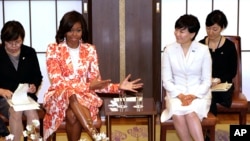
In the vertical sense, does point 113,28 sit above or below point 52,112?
above

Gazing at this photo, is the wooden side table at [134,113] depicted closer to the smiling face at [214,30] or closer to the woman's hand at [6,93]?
the woman's hand at [6,93]

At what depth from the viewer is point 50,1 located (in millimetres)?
5281

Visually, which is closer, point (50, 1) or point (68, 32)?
point (68, 32)

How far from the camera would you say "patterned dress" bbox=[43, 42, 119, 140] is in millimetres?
3750

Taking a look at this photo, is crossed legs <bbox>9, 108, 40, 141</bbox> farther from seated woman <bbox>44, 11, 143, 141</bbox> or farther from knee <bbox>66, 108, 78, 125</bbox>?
knee <bbox>66, 108, 78, 125</bbox>

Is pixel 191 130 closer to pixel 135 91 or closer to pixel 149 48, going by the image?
pixel 135 91

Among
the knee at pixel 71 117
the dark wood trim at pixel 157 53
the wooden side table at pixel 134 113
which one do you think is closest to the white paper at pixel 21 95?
the knee at pixel 71 117

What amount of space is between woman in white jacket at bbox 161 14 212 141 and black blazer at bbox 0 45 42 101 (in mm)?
1034

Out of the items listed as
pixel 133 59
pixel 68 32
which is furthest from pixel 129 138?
pixel 68 32

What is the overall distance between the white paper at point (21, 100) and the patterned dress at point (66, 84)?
15 cm

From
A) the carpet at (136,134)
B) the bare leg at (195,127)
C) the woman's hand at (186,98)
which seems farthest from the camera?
the carpet at (136,134)

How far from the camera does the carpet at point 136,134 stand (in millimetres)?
4547

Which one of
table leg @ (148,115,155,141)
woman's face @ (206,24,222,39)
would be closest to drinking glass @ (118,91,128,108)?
table leg @ (148,115,155,141)

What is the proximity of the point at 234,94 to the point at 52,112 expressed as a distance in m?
1.57
